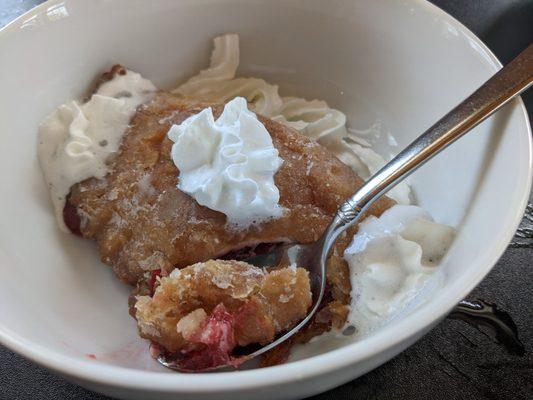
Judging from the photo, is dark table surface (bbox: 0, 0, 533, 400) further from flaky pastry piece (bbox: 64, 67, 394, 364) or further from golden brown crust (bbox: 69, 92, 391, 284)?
golden brown crust (bbox: 69, 92, 391, 284)

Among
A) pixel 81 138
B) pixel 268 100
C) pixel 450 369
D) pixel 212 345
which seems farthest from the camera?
pixel 268 100

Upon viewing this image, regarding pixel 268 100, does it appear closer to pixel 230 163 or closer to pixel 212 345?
pixel 230 163

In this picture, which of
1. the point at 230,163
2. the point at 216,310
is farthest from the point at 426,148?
the point at 216,310

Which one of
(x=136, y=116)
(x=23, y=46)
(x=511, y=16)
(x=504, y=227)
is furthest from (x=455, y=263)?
(x=511, y=16)

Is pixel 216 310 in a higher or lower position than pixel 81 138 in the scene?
lower

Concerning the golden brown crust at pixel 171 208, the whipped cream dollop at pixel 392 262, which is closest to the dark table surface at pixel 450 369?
the whipped cream dollop at pixel 392 262

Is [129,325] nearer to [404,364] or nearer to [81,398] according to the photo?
[81,398]

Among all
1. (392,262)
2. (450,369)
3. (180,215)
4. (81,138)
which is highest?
(81,138)
